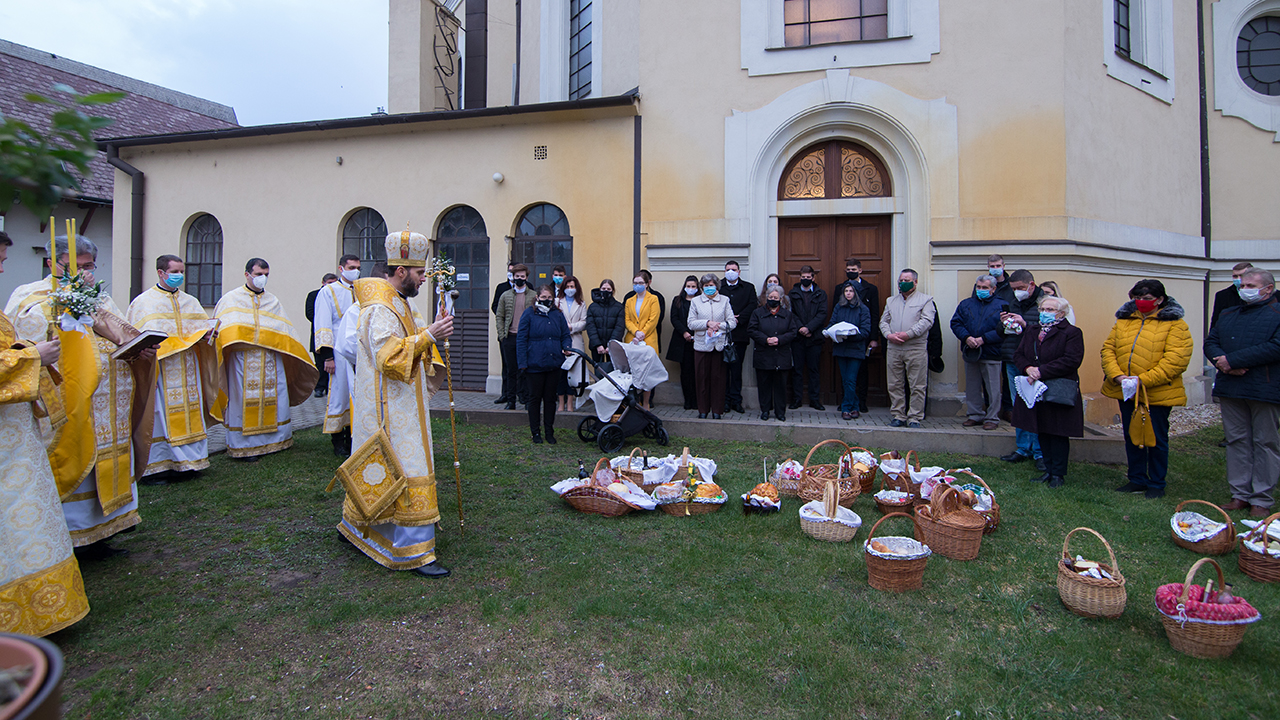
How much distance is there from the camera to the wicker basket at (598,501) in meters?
5.27

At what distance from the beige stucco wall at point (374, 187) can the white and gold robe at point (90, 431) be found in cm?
646

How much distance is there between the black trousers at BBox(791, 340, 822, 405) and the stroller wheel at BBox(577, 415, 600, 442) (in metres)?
2.82

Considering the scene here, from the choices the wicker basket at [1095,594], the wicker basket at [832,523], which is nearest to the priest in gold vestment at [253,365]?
the wicker basket at [832,523]

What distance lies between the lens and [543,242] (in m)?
11.2

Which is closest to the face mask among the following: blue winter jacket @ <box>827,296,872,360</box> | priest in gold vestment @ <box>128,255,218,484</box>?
blue winter jacket @ <box>827,296,872,360</box>

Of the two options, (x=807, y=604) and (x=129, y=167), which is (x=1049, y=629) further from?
(x=129, y=167)

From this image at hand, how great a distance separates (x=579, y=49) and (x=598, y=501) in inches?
419

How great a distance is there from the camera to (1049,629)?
11.9 ft

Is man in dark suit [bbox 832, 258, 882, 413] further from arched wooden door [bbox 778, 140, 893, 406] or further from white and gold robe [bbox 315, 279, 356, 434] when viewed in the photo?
white and gold robe [bbox 315, 279, 356, 434]

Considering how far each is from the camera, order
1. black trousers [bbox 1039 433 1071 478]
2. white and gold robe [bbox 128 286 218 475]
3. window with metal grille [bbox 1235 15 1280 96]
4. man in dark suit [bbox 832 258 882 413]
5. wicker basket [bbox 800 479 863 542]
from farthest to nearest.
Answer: window with metal grille [bbox 1235 15 1280 96], man in dark suit [bbox 832 258 882 413], white and gold robe [bbox 128 286 218 475], black trousers [bbox 1039 433 1071 478], wicker basket [bbox 800 479 863 542]

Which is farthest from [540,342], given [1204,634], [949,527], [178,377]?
[1204,634]

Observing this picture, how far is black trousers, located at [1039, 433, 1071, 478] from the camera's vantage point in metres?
6.27

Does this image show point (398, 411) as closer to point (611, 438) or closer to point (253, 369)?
point (611, 438)

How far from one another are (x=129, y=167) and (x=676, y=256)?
11064mm
